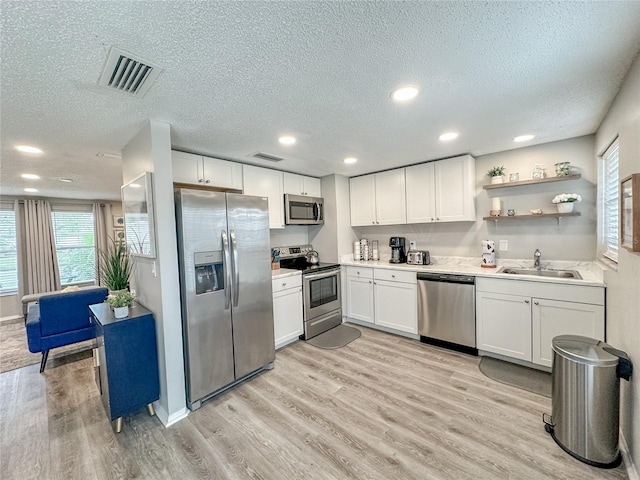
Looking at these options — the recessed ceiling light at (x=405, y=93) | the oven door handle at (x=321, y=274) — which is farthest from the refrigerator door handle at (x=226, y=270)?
the recessed ceiling light at (x=405, y=93)

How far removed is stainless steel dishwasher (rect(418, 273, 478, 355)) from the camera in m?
2.99

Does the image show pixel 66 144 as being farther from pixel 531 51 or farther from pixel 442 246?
pixel 442 246

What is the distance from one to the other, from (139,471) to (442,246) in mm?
3765

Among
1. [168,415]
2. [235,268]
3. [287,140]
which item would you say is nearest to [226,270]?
[235,268]

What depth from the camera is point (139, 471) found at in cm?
168

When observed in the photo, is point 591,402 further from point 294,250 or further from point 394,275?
point 294,250

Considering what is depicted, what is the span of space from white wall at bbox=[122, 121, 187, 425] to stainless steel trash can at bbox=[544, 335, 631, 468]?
2.71 meters

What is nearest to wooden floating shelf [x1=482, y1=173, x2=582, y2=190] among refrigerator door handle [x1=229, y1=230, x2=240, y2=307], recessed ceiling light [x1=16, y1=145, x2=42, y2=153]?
refrigerator door handle [x1=229, y1=230, x2=240, y2=307]

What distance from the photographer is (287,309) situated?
3385 millimetres

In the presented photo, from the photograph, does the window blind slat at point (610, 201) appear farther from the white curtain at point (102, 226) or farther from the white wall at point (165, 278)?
the white curtain at point (102, 226)

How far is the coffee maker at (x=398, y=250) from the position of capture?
398 centimetres

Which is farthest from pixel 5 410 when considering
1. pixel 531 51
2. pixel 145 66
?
pixel 531 51

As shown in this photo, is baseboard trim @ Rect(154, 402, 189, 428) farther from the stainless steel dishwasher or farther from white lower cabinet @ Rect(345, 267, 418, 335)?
the stainless steel dishwasher

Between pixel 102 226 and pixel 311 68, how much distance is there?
6.86m
